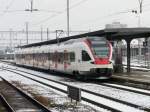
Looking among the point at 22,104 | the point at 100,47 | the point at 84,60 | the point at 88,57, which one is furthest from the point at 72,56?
the point at 22,104

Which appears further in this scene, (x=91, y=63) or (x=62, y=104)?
(x=91, y=63)

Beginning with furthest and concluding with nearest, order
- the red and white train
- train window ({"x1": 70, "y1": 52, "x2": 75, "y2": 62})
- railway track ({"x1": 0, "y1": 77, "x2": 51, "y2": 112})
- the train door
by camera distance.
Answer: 1. train window ({"x1": 70, "y1": 52, "x2": 75, "y2": 62})
2. the train door
3. the red and white train
4. railway track ({"x1": 0, "y1": 77, "x2": 51, "y2": 112})

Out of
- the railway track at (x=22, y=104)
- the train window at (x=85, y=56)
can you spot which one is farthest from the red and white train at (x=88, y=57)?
the railway track at (x=22, y=104)

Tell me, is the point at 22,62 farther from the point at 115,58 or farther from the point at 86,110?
the point at 86,110

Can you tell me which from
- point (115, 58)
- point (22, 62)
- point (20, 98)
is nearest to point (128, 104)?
point (20, 98)

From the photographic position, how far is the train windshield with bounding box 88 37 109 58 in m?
29.5

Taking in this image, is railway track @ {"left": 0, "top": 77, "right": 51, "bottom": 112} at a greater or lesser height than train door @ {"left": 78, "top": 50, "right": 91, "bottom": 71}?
lesser

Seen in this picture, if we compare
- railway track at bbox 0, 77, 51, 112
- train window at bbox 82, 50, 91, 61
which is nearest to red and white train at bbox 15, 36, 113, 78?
train window at bbox 82, 50, 91, 61

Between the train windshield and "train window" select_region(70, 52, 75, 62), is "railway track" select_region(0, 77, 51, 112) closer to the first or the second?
the train windshield

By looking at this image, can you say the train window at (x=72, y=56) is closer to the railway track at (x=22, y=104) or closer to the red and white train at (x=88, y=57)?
the red and white train at (x=88, y=57)

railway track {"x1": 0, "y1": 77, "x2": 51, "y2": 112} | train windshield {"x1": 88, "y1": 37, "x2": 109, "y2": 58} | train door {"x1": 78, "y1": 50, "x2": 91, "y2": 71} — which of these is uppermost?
train windshield {"x1": 88, "y1": 37, "x2": 109, "y2": 58}

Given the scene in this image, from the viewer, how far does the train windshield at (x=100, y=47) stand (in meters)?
29.5

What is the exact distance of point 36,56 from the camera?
169 feet

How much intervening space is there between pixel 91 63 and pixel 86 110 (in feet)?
45.7
